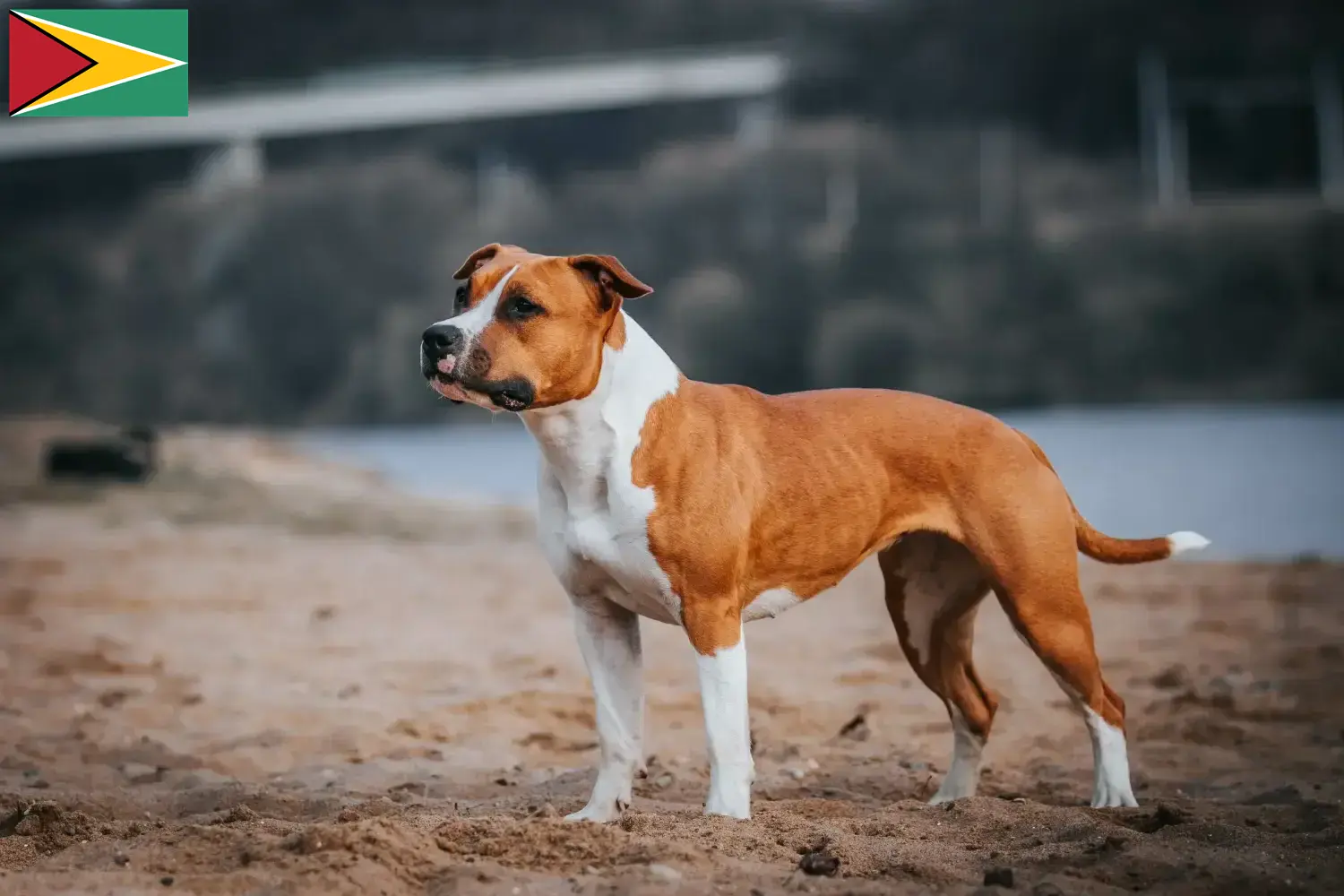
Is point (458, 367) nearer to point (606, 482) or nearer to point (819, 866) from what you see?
point (606, 482)

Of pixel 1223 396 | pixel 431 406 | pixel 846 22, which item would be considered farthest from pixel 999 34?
pixel 431 406

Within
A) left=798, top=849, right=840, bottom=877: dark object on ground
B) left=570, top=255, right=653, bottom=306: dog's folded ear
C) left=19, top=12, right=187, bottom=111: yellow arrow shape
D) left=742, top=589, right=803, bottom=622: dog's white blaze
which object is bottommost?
left=798, top=849, right=840, bottom=877: dark object on ground

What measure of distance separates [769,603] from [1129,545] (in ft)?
3.63

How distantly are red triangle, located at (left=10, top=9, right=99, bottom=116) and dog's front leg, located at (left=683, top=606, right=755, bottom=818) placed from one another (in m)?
4.97

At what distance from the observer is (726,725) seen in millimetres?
3332

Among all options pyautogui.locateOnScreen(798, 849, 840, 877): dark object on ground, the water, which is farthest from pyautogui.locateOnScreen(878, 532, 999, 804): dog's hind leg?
the water

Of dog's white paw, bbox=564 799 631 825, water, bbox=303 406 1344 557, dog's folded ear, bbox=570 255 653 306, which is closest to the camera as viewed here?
dog's folded ear, bbox=570 255 653 306

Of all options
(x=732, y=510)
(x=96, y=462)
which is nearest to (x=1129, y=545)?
(x=732, y=510)

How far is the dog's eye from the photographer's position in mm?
3191

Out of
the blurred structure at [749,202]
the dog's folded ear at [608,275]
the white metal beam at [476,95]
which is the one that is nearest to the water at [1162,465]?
the blurred structure at [749,202]

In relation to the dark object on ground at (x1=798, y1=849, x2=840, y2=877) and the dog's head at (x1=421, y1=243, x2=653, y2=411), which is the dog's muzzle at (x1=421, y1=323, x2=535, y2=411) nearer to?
the dog's head at (x1=421, y1=243, x2=653, y2=411)

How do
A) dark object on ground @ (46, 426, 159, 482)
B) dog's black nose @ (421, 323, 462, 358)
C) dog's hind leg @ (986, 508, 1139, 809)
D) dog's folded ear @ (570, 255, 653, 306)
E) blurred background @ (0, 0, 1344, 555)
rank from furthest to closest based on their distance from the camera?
blurred background @ (0, 0, 1344, 555), dark object on ground @ (46, 426, 159, 482), dog's hind leg @ (986, 508, 1139, 809), dog's folded ear @ (570, 255, 653, 306), dog's black nose @ (421, 323, 462, 358)

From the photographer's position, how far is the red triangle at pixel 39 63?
6.80m

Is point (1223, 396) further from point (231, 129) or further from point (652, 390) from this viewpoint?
point (652, 390)
